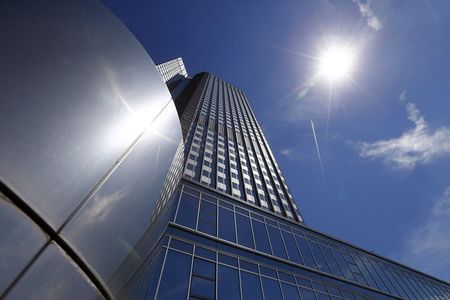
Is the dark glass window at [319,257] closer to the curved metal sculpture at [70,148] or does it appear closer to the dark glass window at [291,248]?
the dark glass window at [291,248]

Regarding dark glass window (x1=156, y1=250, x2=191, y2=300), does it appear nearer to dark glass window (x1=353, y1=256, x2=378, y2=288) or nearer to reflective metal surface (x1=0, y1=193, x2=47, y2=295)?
reflective metal surface (x1=0, y1=193, x2=47, y2=295)

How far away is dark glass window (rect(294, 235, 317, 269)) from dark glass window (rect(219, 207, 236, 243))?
5.99 meters

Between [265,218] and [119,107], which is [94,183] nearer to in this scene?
[119,107]

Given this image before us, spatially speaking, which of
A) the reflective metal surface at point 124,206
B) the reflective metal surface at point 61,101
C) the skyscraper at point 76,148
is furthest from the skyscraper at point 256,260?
the reflective metal surface at point 61,101

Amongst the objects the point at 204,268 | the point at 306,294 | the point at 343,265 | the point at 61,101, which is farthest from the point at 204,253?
the point at 343,265

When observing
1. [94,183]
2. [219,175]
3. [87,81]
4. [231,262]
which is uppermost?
[219,175]

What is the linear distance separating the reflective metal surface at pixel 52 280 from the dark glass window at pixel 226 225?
13720mm

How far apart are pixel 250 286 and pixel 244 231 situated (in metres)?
3.79

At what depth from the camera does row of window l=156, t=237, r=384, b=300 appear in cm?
1114

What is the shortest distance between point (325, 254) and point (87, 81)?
73.9 ft

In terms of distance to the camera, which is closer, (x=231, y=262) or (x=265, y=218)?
(x=231, y=262)

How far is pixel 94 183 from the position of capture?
1.69 meters

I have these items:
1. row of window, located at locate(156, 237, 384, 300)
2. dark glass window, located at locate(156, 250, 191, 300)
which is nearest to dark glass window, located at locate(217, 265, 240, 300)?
row of window, located at locate(156, 237, 384, 300)

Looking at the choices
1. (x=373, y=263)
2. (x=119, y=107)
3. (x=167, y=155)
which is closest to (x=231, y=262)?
(x=167, y=155)
